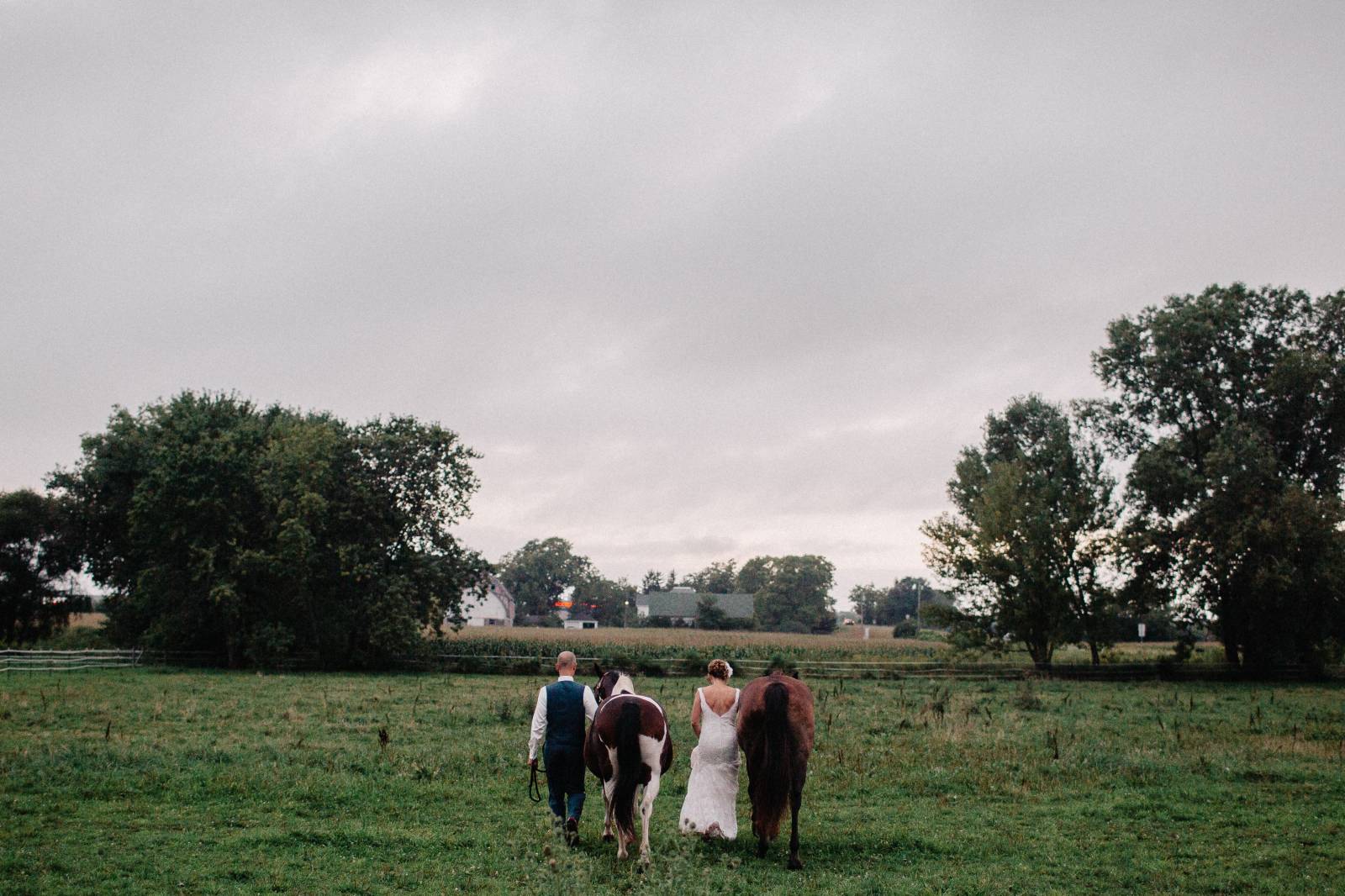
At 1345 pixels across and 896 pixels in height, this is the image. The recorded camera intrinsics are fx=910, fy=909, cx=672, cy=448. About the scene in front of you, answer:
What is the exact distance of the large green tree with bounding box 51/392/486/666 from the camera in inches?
1359

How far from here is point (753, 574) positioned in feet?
431

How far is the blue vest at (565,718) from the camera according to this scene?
8.98 meters

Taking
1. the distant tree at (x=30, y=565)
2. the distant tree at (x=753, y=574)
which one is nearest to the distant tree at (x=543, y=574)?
the distant tree at (x=753, y=574)

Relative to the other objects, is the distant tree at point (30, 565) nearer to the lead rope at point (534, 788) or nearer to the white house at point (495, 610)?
the lead rope at point (534, 788)

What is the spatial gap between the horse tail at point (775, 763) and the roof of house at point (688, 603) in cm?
9278

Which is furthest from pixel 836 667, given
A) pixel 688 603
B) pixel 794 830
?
pixel 688 603

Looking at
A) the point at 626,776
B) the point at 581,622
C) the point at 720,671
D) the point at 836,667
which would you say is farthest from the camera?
the point at 581,622

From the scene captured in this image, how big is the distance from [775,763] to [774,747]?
0.15 meters

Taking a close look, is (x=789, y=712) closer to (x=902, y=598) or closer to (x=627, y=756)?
(x=627, y=756)

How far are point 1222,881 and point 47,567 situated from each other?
5039 centimetres

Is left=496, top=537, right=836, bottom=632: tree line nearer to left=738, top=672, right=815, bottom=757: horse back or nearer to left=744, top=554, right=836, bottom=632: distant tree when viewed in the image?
left=744, top=554, right=836, bottom=632: distant tree

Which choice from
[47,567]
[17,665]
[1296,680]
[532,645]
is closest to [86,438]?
[47,567]

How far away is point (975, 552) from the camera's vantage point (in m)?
39.9

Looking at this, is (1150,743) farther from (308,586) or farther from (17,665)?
(17,665)
